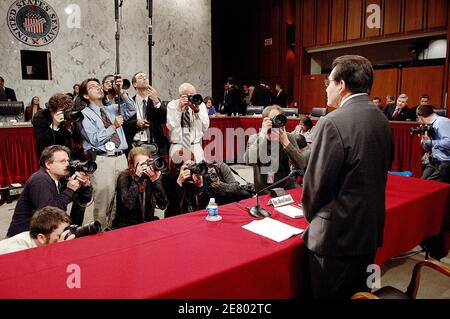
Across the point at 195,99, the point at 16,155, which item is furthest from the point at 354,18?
the point at 16,155

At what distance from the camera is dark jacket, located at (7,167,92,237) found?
2.19 meters

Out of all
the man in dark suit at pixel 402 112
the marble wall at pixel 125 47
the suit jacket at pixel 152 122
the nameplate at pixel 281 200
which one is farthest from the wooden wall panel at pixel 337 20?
the nameplate at pixel 281 200

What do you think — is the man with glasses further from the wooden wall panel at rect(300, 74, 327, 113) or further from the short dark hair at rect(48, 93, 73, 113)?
the wooden wall panel at rect(300, 74, 327, 113)

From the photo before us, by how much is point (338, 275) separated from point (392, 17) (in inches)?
331

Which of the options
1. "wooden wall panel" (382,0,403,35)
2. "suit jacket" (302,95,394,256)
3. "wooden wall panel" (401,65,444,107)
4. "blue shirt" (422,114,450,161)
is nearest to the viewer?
"suit jacket" (302,95,394,256)

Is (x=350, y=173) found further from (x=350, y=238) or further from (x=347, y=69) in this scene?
(x=347, y=69)

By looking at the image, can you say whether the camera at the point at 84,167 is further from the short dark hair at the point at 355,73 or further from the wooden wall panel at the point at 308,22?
the wooden wall panel at the point at 308,22

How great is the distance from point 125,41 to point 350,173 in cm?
796

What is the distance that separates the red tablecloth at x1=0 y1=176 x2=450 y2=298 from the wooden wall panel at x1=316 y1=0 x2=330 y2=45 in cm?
870

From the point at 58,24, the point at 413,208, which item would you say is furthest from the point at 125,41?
the point at 413,208

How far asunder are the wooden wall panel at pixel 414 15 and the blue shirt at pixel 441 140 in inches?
196

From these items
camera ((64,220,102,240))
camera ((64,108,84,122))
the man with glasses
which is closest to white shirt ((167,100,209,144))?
the man with glasses
